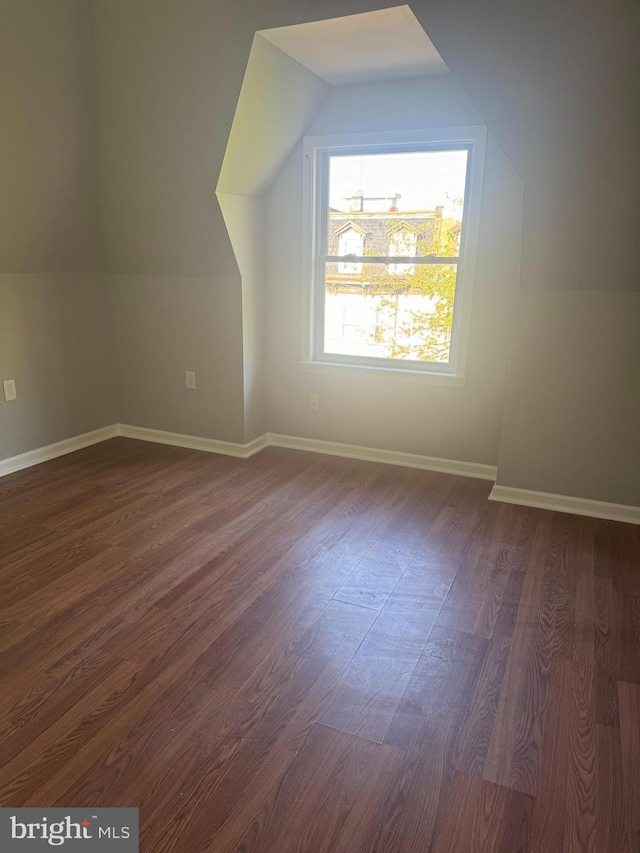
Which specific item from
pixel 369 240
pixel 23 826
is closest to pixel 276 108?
pixel 369 240

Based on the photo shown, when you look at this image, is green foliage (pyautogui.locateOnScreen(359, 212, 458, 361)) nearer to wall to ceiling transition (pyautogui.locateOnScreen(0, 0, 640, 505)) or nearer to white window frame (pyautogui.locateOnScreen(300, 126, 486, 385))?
white window frame (pyautogui.locateOnScreen(300, 126, 486, 385))

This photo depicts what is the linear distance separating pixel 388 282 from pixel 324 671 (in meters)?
2.46

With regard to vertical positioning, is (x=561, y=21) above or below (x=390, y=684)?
above

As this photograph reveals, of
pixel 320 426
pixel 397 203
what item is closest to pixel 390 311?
pixel 397 203

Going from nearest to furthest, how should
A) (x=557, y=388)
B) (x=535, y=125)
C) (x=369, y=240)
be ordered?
1. (x=535, y=125)
2. (x=557, y=388)
3. (x=369, y=240)

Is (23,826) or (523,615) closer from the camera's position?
(23,826)

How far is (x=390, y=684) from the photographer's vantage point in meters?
1.85

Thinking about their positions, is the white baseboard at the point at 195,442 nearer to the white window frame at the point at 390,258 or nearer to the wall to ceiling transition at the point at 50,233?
the wall to ceiling transition at the point at 50,233

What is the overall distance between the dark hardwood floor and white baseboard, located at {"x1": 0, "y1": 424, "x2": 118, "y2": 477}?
443 millimetres

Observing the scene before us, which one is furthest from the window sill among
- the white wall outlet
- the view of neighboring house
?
the white wall outlet

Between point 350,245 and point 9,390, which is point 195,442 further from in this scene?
point 350,245

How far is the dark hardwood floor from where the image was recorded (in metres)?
1.44

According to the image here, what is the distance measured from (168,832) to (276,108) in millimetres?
3234

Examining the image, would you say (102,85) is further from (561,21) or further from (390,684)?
(390,684)
